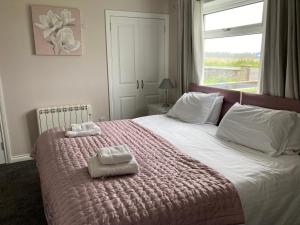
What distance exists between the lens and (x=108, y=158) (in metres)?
1.67

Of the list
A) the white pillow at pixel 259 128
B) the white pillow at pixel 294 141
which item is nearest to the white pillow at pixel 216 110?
the white pillow at pixel 259 128

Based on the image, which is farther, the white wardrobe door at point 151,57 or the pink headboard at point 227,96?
the white wardrobe door at point 151,57

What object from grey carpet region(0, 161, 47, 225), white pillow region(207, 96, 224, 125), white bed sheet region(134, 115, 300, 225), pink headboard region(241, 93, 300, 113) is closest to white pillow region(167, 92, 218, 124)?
white pillow region(207, 96, 224, 125)

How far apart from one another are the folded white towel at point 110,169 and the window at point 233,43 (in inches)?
77.4

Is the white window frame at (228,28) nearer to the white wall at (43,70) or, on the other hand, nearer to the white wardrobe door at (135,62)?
the white wardrobe door at (135,62)

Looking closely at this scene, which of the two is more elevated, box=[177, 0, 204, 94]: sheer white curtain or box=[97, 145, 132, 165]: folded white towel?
box=[177, 0, 204, 94]: sheer white curtain

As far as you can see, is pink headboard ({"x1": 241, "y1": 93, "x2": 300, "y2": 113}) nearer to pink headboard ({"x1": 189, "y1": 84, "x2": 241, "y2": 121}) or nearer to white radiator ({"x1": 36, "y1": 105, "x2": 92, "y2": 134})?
pink headboard ({"x1": 189, "y1": 84, "x2": 241, "y2": 121})

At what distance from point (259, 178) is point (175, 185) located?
618 mm

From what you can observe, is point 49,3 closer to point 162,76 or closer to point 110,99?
point 110,99

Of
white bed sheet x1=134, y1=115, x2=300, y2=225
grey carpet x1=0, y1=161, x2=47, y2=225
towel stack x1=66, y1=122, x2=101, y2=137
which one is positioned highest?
towel stack x1=66, y1=122, x2=101, y2=137

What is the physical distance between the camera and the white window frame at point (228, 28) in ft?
9.29

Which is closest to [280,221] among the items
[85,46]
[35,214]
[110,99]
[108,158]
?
[108,158]

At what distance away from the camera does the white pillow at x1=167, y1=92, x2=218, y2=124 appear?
9.98 ft

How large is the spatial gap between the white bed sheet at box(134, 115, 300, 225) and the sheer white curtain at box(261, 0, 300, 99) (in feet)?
2.40
